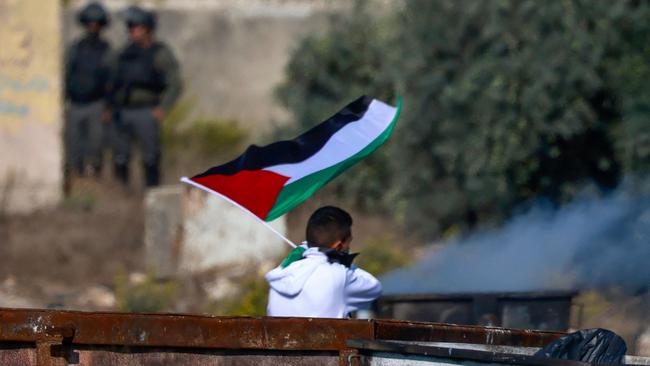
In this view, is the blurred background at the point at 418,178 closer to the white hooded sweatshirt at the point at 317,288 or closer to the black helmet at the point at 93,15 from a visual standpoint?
the black helmet at the point at 93,15

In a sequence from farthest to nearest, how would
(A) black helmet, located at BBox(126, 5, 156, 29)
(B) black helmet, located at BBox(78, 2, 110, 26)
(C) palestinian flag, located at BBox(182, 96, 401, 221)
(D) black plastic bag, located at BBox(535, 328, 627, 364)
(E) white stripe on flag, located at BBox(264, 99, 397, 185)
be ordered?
(B) black helmet, located at BBox(78, 2, 110, 26) < (A) black helmet, located at BBox(126, 5, 156, 29) < (E) white stripe on flag, located at BBox(264, 99, 397, 185) < (C) palestinian flag, located at BBox(182, 96, 401, 221) < (D) black plastic bag, located at BBox(535, 328, 627, 364)

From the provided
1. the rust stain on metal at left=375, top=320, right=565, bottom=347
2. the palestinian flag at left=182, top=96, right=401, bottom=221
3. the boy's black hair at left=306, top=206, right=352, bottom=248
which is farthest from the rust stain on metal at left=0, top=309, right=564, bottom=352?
the palestinian flag at left=182, top=96, right=401, bottom=221

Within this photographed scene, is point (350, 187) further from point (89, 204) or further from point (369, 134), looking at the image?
point (369, 134)

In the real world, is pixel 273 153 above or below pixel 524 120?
below

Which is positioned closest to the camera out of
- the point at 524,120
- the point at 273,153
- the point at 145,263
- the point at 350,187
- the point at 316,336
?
the point at 316,336

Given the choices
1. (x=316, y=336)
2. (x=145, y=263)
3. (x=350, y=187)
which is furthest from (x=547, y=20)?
(x=316, y=336)

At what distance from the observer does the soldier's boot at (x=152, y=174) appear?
14008mm

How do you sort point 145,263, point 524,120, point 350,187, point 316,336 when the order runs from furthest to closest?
point 350,187
point 145,263
point 524,120
point 316,336

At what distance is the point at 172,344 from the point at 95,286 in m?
7.42

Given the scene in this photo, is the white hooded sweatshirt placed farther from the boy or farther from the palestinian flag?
the palestinian flag

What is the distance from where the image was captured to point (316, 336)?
16.5 feet

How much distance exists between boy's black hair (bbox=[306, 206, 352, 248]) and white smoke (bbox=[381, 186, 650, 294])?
345cm

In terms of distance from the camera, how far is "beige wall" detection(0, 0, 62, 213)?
14070 mm

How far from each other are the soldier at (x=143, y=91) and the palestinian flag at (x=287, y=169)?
6.58m
